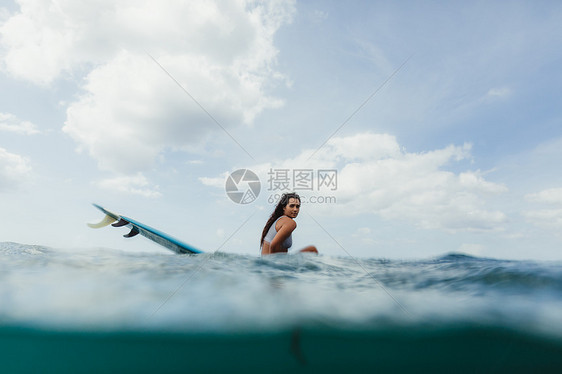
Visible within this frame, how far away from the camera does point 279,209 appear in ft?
19.8

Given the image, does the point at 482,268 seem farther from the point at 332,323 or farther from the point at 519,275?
Result: the point at 332,323

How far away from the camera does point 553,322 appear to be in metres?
4.75

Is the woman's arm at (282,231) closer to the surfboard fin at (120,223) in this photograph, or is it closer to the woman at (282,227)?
the woman at (282,227)

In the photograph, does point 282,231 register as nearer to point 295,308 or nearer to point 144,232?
point 295,308

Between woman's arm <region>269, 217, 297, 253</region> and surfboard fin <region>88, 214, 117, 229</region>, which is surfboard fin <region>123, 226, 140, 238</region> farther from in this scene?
woman's arm <region>269, 217, 297, 253</region>

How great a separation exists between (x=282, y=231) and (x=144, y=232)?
477 cm

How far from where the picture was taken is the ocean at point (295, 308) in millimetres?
5168

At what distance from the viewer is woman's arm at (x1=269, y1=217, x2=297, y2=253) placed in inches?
217

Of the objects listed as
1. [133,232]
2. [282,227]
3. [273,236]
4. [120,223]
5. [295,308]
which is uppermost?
[120,223]

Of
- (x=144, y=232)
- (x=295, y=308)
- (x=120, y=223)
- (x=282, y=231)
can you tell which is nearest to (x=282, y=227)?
(x=282, y=231)

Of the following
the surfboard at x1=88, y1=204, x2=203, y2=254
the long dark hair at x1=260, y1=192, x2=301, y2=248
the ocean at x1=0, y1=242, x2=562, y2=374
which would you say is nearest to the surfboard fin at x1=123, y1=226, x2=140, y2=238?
the surfboard at x1=88, y1=204, x2=203, y2=254

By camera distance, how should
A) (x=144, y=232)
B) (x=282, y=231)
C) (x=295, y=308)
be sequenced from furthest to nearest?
(x=144, y=232), (x=295, y=308), (x=282, y=231)

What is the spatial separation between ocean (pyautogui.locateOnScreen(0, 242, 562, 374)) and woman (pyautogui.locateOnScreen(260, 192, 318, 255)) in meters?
0.29

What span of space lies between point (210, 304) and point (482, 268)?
503 cm
